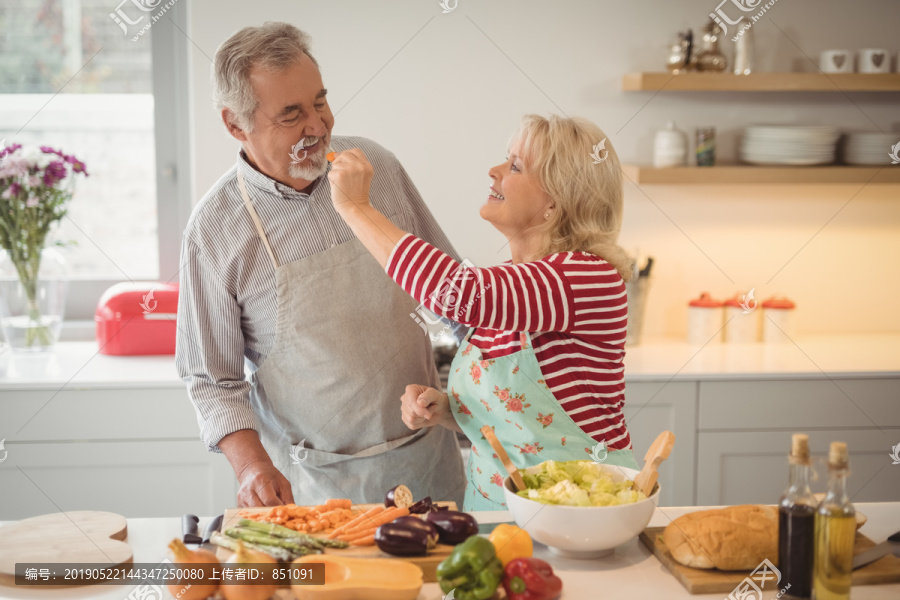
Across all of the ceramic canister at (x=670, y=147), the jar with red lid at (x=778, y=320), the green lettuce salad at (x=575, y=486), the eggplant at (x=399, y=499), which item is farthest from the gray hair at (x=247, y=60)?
the jar with red lid at (x=778, y=320)

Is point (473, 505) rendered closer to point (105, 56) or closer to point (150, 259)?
point (150, 259)

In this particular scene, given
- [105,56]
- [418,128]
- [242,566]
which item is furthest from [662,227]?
[242,566]

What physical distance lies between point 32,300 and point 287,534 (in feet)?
5.88

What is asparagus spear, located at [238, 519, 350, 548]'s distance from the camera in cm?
116

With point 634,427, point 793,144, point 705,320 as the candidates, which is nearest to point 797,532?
point 634,427

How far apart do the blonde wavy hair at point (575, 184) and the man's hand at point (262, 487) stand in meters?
0.60

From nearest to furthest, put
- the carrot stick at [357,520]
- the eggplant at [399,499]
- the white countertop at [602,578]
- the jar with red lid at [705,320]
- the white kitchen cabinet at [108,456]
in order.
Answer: the white countertop at [602,578] → the carrot stick at [357,520] → the eggplant at [399,499] → the white kitchen cabinet at [108,456] → the jar with red lid at [705,320]

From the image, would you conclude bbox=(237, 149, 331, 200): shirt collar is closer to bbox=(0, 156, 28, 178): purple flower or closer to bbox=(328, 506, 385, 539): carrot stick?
bbox=(328, 506, 385, 539): carrot stick

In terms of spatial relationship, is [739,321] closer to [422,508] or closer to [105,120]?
[422,508]

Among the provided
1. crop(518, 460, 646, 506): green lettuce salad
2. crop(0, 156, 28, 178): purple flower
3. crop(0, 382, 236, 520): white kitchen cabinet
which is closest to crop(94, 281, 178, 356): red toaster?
crop(0, 382, 236, 520): white kitchen cabinet

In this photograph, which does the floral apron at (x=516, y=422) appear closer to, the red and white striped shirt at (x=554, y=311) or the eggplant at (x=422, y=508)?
the red and white striped shirt at (x=554, y=311)

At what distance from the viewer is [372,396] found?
1.71 meters

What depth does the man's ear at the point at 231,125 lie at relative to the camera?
163cm

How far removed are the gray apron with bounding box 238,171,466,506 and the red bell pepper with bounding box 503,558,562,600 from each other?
2.32 ft
